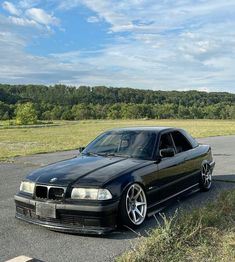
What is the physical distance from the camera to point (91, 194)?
195 inches

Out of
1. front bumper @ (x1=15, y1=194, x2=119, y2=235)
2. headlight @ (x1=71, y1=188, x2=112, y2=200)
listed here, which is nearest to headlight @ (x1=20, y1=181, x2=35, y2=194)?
front bumper @ (x1=15, y1=194, x2=119, y2=235)

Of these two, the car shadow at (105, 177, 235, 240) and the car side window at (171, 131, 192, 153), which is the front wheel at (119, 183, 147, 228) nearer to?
the car shadow at (105, 177, 235, 240)

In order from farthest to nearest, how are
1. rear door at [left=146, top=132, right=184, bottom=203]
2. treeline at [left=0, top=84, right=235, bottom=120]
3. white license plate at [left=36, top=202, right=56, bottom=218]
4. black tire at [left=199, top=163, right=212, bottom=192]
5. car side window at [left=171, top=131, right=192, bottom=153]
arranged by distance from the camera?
treeline at [left=0, top=84, right=235, bottom=120], black tire at [left=199, top=163, right=212, bottom=192], car side window at [left=171, top=131, right=192, bottom=153], rear door at [left=146, top=132, right=184, bottom=203], white license plate at [left=36, top=202, right=56, bottom=218]

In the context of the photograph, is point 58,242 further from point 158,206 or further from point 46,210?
point 158,206

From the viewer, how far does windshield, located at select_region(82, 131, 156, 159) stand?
20.6 ft

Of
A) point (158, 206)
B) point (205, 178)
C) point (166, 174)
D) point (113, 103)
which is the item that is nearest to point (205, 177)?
point (205, 178)

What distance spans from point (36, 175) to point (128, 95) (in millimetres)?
144831

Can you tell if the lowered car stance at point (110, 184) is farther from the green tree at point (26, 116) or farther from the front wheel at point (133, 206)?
the green tree at point (26, 116)

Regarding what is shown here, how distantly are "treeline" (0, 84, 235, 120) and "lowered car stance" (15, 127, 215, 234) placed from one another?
362 ft

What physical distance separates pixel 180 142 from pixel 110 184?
2631mm

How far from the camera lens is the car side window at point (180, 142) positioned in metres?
7.09

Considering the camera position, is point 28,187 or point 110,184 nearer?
point 110,184

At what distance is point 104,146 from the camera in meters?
6.75

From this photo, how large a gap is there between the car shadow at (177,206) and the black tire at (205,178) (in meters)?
0.10
